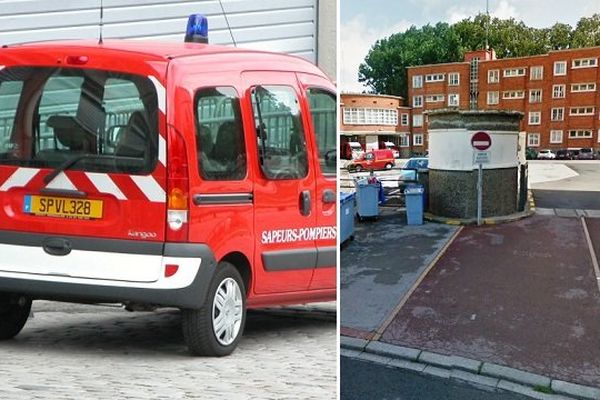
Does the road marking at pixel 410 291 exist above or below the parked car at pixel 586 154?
below

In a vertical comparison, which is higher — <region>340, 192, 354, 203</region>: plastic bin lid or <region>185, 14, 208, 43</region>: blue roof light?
<region>185, 14, 208, 43</region>: blue roof light

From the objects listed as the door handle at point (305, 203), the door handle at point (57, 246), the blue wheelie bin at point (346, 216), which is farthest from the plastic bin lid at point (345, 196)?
the door handle at point (57, 246)

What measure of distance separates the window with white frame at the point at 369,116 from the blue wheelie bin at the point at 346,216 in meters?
0.16

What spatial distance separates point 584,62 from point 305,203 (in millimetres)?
648

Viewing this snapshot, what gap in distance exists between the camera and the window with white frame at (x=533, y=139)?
1.35m

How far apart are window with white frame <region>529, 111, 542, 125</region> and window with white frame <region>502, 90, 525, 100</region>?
0.15 ft

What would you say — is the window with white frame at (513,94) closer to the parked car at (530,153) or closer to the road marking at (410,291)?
the parked car at (530,153)

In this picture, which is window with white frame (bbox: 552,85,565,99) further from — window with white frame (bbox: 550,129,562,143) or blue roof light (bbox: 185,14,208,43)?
blue roof light (bbox: 185,14,208,43)

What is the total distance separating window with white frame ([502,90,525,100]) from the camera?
128 cm

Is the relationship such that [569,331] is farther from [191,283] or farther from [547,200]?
[191,283]

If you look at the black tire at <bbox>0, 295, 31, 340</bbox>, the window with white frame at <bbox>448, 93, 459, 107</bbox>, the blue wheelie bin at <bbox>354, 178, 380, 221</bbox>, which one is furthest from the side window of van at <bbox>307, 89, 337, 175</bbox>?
the black tire at <bbox>0, 295, 31, 340</bbox>

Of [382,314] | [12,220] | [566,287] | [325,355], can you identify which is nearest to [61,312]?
[12,220]

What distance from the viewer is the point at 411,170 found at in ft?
5.07

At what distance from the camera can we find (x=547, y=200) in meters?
1.43
